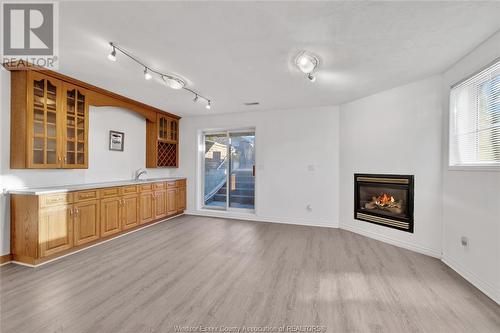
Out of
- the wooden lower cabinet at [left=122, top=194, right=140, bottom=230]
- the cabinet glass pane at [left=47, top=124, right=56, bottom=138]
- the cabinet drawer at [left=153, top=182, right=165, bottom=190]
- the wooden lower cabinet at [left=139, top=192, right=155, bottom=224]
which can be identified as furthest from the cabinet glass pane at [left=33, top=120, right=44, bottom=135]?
the cabinet drawer at [left=153, top=182, right=165, bottom=190]

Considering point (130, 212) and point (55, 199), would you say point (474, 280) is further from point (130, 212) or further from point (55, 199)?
point (55, 199)

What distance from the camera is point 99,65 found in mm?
2785

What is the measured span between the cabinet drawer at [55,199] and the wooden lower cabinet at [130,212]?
971mm

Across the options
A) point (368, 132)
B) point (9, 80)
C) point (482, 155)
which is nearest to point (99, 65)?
point (9, 80)

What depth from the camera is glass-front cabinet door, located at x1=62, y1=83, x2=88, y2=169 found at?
10.7 ft

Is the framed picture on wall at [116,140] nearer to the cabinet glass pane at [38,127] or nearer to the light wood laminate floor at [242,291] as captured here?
the cabinet glass pane at [38,127]

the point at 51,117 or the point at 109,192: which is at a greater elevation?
the point at 51,117

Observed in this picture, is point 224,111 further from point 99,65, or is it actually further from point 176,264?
point 176,264

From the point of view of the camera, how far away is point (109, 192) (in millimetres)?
3654

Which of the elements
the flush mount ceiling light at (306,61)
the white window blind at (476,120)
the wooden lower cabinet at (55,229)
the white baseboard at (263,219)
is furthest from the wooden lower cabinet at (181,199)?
the white window blind at (476,120)

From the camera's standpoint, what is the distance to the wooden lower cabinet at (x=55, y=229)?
2750 mm

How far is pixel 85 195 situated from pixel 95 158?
1053 millimetres

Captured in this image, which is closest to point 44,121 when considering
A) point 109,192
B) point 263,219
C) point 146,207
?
point 109,192

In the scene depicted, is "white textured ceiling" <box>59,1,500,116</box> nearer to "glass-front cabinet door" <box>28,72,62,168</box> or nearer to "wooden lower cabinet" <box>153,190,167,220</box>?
"glass-front cabinet door" <box>28,72,62,168</box>
